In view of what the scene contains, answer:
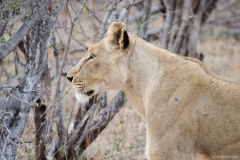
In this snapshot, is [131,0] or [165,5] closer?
[131,0]

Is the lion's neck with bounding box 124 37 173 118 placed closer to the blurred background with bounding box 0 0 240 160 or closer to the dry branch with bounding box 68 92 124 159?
the blurred background with bounding box 0 0 240 160

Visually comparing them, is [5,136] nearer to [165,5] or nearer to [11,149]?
[11,149]

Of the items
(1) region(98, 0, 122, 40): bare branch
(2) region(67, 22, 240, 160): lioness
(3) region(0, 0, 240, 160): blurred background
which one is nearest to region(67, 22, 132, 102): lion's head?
(2) region(67, 22, 240, 160): lioness

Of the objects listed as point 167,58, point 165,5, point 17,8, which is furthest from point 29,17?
point 165,5

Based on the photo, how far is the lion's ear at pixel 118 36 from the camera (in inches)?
154

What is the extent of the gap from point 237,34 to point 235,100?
9506mm

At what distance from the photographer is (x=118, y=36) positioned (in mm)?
3996

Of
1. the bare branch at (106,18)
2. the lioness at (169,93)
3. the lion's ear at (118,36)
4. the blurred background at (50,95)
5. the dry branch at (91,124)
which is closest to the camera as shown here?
the lioness at (169,93)

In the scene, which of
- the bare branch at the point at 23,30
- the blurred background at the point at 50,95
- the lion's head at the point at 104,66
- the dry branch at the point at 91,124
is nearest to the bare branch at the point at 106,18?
the blurred background at the point at 50,95

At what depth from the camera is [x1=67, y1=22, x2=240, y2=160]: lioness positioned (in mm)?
3656

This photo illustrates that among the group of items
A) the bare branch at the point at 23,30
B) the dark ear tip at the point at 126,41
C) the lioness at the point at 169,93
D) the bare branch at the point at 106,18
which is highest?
the bare branch at the point at 106,18

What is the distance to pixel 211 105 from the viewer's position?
12.3 ft

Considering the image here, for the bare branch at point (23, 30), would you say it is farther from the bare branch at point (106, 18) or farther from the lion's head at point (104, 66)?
the bare branch at point (106, 18)

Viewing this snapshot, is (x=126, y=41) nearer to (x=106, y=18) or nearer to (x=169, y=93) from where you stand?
(x=169, y=93)
